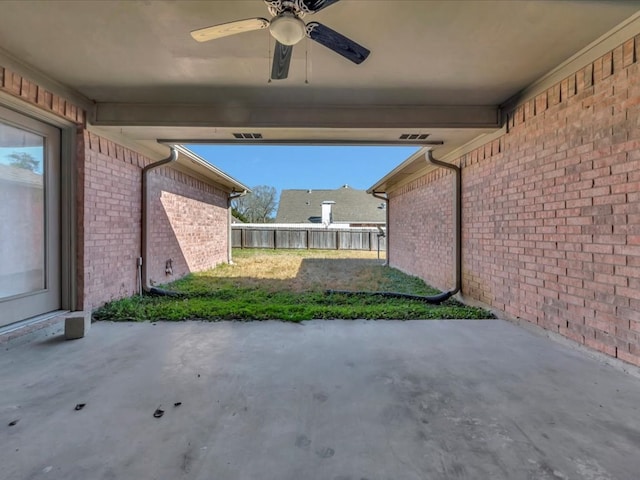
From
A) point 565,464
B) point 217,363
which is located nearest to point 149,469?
point 217,363

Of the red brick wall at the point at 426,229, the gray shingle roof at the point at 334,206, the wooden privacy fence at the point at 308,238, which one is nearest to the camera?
the red brick wall at the point at 426,229

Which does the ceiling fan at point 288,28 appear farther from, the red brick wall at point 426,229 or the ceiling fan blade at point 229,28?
the red brick wall at point 426,229

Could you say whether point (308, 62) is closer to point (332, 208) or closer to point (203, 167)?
point (203, 167)

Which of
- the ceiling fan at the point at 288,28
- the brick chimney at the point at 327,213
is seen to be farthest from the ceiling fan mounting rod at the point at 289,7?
the brick chimney at the point at 327,213

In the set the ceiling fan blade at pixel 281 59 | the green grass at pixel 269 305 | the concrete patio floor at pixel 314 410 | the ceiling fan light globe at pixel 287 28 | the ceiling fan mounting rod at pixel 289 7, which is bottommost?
the concrete patio floor at pixel 314 410

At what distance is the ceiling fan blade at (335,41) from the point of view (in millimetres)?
2156

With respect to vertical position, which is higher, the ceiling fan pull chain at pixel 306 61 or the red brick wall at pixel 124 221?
A: the ceiling fan pull chain at pixel 306 61

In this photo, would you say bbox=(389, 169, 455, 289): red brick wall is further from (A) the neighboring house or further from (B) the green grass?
(A) the neighboring house

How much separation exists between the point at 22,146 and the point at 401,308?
515 cm

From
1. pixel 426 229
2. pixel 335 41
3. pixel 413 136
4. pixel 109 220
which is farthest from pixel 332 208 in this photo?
pixel 335 41

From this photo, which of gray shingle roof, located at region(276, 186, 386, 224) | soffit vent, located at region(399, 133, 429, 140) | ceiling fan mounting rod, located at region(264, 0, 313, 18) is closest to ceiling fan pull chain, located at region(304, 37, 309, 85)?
ceiling fan mounting rod, located at region(264, 0, 313, 18)

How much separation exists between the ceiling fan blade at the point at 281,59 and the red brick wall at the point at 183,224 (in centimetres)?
407

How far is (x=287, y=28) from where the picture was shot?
2057mm

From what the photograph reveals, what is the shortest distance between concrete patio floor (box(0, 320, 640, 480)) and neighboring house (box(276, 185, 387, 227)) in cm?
1934
